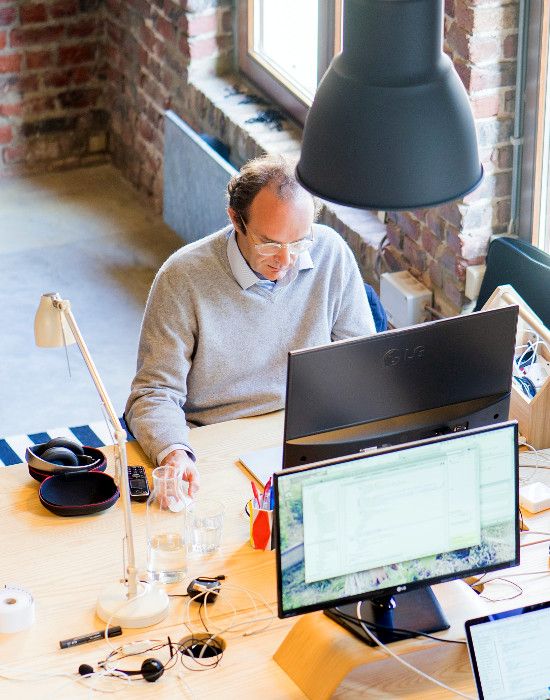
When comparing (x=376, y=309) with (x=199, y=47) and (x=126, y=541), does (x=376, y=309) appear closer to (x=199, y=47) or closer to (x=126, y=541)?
(x=126, y=541)

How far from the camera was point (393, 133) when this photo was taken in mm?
1971

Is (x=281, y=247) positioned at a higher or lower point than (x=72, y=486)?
higher

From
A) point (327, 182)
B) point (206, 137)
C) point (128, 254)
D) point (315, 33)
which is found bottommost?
point (128, 254)

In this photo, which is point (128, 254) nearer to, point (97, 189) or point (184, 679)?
point (97, 189)

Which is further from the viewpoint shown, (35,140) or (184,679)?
(35,140)

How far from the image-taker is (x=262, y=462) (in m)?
2.89

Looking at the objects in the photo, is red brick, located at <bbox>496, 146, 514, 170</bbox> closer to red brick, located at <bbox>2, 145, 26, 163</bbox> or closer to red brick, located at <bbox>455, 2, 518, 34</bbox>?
red brick, located at <bbox>455, 2, 518, 34</bbox>

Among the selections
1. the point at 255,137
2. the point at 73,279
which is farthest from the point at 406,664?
the point at 73,279

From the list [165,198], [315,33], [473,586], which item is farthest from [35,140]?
[473,586]

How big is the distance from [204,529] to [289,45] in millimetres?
2746

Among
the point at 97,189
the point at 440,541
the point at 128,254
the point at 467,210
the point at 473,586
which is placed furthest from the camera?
the point at 97,189

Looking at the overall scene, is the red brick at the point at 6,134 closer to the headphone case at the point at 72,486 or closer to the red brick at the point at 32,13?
the red brick at the point at 32,13

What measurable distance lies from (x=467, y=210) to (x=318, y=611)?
5.87 ft

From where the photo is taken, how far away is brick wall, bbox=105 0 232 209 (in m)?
5.21
